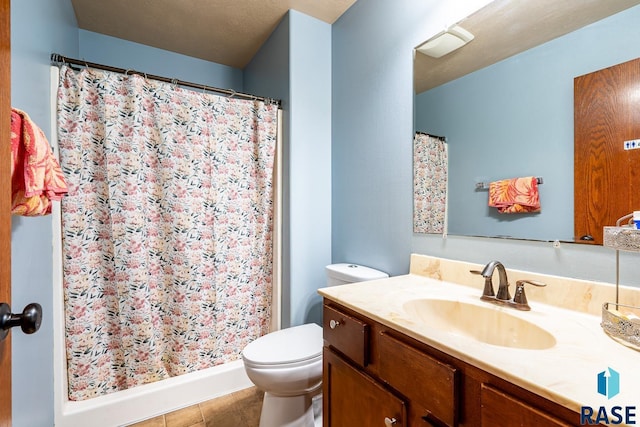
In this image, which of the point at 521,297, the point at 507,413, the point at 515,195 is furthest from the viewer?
the point at 515,195

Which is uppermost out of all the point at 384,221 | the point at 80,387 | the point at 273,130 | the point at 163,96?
the point at 163,96

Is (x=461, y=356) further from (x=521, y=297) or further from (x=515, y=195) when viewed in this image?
(x=515, y=195)

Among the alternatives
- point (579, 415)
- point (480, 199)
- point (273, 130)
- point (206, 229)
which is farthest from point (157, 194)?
point (579, 415)

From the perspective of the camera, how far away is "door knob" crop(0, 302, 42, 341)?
0.52 metres

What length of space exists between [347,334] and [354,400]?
0.21 m

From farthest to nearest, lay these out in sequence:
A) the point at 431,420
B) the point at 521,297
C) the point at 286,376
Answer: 1. the point at 286,376
2. the point at 521,297
3. the point at 431,420

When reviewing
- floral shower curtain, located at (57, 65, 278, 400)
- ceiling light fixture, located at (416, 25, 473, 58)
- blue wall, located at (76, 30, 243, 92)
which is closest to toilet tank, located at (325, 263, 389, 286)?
floral shower curtain, located at (57, 65, 278, 400)

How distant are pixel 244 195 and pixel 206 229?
0.33m

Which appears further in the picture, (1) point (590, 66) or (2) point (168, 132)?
(2) point (168, 132)

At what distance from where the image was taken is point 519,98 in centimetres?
100

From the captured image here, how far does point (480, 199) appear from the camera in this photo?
1.13 m

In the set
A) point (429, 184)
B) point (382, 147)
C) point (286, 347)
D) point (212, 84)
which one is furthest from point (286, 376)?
point (212, 84)

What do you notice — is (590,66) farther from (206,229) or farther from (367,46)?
(206,229)

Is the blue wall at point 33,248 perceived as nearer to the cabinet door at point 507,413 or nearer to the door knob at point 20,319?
the door knob at point 20,319
